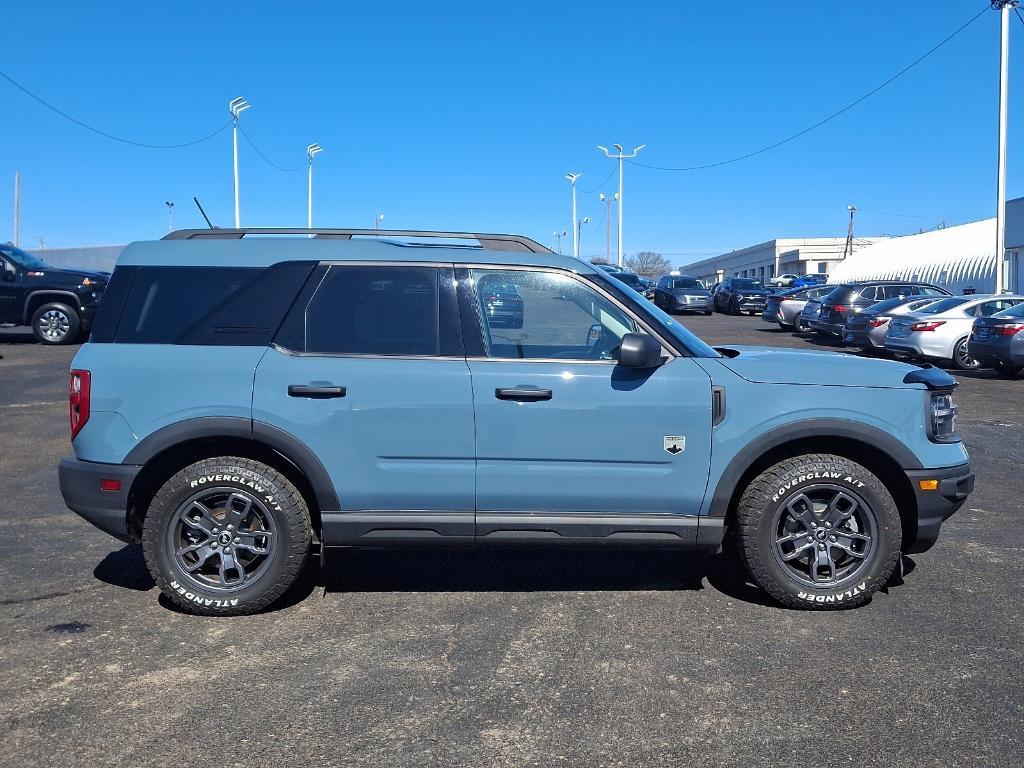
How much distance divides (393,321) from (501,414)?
74 centimetres

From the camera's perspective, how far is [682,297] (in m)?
36.8

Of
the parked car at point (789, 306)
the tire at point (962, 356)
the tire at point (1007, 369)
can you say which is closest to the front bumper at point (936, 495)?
the tire at point (1007, 369)

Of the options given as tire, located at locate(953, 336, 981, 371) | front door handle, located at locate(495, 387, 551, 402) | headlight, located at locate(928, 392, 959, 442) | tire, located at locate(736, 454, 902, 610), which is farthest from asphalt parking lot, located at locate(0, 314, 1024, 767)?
tire, located at locate(953, 336, 981, 371)

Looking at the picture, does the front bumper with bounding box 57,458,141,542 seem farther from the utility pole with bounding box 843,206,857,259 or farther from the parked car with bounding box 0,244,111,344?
the utility pole with bounding box 843,206,857,259

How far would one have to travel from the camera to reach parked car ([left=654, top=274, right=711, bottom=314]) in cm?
3672

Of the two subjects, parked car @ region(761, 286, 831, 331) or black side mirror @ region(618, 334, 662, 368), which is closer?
black side mirror @ region(618, 334, 662, 368)

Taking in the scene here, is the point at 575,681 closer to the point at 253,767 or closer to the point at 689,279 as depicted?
the point at 253,767

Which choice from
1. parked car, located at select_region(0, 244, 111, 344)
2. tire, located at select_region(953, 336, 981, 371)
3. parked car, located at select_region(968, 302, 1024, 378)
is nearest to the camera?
parked car, located at select_region(968, 302, 1024, 378)

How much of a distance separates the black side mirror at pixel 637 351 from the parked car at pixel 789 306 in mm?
24003

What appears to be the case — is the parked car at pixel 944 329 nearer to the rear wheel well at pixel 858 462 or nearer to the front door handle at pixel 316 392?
the rear wheel well at pixel 858 462

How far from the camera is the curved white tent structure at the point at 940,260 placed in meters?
47.3

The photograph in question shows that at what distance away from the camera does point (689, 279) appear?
39.3m

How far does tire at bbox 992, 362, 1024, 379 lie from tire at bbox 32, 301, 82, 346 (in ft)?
57.8

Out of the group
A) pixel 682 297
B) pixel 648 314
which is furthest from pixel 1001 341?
pixel 682 297
